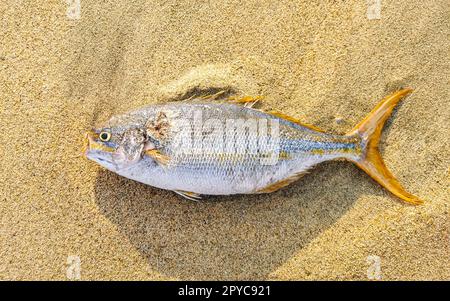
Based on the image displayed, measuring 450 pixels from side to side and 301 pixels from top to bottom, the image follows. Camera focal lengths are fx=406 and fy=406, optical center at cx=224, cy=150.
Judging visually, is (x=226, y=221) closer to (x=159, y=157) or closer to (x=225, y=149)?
(x=225, y=149)

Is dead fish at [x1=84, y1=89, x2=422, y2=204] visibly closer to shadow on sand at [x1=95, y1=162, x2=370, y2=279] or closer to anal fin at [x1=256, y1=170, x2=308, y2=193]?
anal fin at [x1=256, y1=170, x2=308, y2=193]

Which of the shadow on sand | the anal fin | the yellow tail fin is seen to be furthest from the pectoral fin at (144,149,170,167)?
the yellow tail fin

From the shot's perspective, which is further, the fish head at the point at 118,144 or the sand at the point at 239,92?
the sand at the point at 239,92

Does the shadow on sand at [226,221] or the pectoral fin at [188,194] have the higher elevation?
the pectoral fin at [188,194]

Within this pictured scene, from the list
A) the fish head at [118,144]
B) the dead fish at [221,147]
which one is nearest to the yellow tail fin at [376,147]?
the dead fish at [221,147]

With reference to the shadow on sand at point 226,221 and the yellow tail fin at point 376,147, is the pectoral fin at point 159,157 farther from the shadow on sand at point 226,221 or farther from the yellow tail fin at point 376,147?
the yellow tail fin at point 376,147

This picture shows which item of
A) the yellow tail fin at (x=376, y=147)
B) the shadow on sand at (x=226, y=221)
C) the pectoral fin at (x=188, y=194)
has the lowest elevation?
the shadow on sand at (x=226, y=221)
